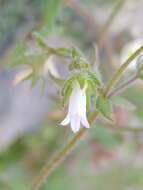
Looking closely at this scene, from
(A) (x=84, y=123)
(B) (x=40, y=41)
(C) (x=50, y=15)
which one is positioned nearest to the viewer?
(A) (x=84, y=123)

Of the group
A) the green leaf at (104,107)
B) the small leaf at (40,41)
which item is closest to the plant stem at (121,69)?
the green leaf at (104,107)

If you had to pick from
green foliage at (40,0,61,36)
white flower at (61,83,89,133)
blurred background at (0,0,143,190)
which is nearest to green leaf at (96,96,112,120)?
white flower at (61,83,89,133)

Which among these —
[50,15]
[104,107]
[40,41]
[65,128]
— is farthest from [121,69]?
[65,128]

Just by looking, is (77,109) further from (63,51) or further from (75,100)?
(63,51)

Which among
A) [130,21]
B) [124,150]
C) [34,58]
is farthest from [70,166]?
[34,58]

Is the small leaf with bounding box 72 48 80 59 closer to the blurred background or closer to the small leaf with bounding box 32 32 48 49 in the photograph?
the small leaf with bounding box 32 32 48 49

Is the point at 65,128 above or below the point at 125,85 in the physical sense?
below

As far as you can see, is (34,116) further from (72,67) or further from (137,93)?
(72,67)
